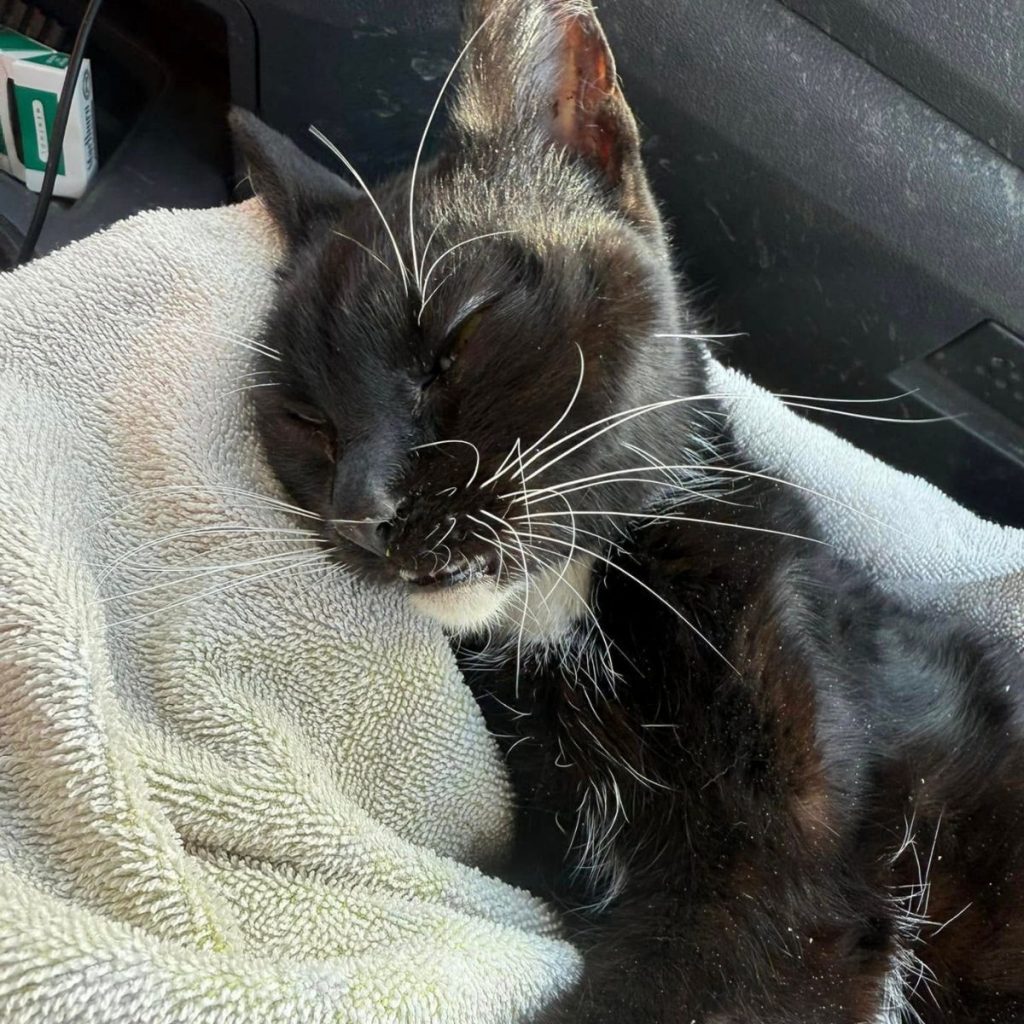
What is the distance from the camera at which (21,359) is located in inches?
38.8

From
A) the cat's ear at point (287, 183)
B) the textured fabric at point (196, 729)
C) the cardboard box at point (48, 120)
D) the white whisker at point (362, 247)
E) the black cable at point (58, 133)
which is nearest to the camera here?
the textured fabric at point (196, 729)

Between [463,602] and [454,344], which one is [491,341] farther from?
[463,602]

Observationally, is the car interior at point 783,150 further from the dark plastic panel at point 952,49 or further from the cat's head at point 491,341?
the cat's head at point 491,341

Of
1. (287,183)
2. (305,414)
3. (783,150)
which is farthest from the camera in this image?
(783,150)

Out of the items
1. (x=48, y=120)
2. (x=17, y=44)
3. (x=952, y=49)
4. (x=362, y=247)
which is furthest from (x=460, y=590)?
(x=17, y=44)

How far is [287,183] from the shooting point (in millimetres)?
1085

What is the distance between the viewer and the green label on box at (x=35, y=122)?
4.96 feet

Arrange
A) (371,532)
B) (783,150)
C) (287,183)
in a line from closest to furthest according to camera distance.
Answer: (371,532) < (287,183) < (783,150)

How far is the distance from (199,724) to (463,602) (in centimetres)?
25

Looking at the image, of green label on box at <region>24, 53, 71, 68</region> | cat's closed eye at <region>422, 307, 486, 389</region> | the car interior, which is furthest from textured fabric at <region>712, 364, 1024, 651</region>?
green label on box at <region>24, 53, 71, 68</region>

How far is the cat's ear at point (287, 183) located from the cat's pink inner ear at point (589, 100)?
0.86 feet

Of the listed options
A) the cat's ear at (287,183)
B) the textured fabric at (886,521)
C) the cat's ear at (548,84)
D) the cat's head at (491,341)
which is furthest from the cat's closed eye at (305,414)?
the textured fabric at (886,521)

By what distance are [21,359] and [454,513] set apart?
1.65ft

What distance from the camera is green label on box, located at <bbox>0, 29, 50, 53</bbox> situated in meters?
1.54
